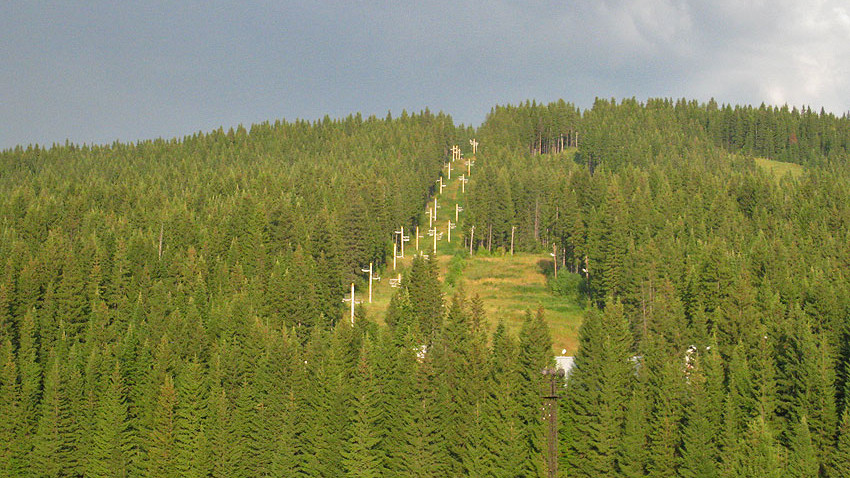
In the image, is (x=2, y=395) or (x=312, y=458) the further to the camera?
(x=2, y=395)

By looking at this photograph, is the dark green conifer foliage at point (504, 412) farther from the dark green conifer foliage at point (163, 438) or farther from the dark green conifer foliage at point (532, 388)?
the dark green conifer foliage at point (163, 438)

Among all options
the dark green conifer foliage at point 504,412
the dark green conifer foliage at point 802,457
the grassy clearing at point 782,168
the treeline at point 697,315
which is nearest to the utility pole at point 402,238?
the treeline at point 697,315

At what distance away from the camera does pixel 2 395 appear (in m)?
71.6

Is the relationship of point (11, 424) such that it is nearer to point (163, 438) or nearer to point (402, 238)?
point (163, 438)

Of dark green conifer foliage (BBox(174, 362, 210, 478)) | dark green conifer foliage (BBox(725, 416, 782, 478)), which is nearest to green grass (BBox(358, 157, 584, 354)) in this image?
dark green conifer foliage (BBox(174, 362, 210, 478))

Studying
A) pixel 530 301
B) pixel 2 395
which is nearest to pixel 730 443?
pixel 530 301

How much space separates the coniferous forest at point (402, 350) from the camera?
59.6 metres

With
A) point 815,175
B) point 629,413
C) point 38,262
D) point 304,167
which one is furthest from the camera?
point 304,167

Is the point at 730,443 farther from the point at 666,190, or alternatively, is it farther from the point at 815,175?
the point at 815,175

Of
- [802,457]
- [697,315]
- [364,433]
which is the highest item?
[697,315]

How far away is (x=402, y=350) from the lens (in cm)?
6988

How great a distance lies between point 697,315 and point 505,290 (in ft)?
126

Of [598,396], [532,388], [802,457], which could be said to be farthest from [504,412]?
[802,457]

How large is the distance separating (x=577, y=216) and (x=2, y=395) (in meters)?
75.3
